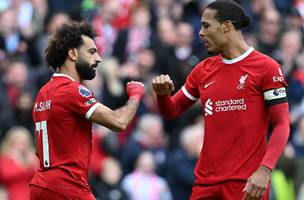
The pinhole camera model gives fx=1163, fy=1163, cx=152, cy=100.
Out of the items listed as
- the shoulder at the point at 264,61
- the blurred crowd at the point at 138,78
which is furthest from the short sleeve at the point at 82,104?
the blurred crowd at the point at 138,78

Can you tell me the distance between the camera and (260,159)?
9875 mm

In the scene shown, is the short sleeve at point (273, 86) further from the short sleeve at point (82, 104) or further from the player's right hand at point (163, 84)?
the short sleeve at point (82, 104)

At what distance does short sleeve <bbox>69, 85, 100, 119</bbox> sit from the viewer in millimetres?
10117

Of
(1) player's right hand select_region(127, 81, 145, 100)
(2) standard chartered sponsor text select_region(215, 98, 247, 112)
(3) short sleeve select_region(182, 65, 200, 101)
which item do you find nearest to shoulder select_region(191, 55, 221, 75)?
(3) short sleeve select_region(182, 65, 200, 101)

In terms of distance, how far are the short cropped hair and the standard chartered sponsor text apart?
2.14ft

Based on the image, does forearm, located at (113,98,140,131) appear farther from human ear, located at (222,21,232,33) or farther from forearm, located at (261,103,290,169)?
forearm, located at (261,103,290,169)

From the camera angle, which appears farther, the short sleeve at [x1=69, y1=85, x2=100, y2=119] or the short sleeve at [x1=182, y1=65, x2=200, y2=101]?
the short sleeve at [x1=182, y1=65, x2=200, y2=101]

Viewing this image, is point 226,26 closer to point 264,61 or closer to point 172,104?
point 264,61

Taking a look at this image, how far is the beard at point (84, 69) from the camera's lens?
10.4 metres

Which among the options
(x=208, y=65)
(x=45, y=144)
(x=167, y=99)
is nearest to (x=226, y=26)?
(x=208, y=65)

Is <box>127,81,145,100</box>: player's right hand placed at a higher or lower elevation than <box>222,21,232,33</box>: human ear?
lower

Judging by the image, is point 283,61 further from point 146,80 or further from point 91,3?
point 91,3

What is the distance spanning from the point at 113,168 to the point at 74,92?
5.12 meters

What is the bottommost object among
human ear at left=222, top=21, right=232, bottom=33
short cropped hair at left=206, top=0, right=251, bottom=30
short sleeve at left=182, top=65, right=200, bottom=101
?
short sleeve at left=182, top=65, right=200, bottom=101
